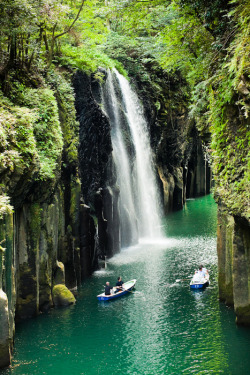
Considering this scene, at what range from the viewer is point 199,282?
2169 cm

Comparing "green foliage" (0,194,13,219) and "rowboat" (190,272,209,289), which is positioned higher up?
"green foliage" (0,194,13,219)

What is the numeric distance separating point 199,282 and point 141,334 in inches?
226

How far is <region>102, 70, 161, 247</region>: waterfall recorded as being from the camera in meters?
34.4

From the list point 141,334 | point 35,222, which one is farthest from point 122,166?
point 141,334

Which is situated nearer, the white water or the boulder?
Result: the boulder

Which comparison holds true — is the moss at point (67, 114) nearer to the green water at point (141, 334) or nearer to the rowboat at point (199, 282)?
the green water at point (141, 334)

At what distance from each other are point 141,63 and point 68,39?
51.2 ft

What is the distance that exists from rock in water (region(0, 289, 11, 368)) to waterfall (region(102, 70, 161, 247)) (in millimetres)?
19585

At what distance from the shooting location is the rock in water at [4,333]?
13758mm

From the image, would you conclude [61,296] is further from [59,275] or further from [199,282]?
[199,282]

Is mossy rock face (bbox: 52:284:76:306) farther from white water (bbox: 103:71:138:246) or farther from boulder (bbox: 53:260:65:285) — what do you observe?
white water (bbox: 103:71:138:246)

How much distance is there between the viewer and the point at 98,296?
68.8 feet

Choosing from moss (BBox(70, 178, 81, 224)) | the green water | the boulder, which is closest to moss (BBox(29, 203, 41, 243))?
the boulder

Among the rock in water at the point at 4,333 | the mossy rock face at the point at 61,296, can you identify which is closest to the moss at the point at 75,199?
the mossy rock face at the point at 61,296
